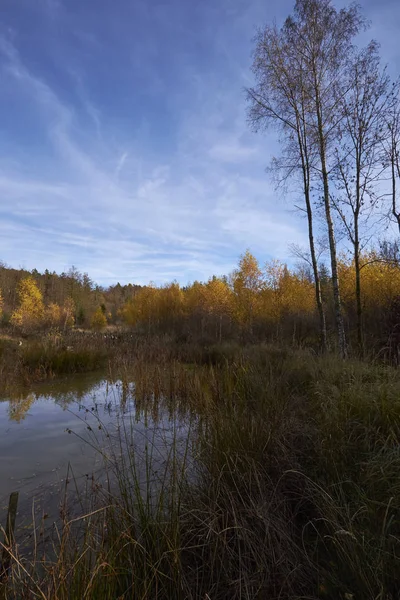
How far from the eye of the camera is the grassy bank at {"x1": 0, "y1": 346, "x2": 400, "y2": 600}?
1.52 metres

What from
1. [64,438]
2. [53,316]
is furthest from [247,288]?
[53,316]

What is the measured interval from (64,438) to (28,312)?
32.4 m

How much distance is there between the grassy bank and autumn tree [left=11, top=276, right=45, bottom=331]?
3278 cm

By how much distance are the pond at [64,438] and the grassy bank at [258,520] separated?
31 cm

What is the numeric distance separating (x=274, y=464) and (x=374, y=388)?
1.55 metres

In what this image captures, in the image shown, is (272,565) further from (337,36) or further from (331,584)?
(337,36)

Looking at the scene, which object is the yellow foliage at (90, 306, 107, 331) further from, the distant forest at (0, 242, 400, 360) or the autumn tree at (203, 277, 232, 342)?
the autumn tree at (203, 277, 232, 342)

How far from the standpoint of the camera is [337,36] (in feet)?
30.1

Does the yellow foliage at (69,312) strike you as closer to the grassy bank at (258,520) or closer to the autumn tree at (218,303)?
the autumn tree at (218,303)

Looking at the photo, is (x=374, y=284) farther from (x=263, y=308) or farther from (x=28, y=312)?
(x=28, y=312)

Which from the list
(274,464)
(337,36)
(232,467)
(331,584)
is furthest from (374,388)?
(337,36)

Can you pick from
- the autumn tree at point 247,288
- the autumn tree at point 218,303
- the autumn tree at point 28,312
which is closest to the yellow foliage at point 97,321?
the autumn tree at point 28,312

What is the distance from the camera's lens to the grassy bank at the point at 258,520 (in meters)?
1.52

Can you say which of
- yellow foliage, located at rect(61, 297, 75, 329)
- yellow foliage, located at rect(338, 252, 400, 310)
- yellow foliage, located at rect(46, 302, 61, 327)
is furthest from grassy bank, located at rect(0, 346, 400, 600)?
yellow foliage, located at rect(61, 297, 75, 329)
